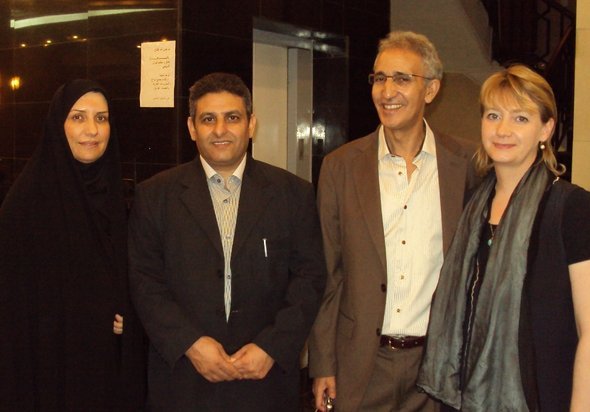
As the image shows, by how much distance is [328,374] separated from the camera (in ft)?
8.57

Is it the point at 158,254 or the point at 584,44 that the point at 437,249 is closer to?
the point at 158,254

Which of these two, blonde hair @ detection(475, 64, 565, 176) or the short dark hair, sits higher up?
the short dark hair

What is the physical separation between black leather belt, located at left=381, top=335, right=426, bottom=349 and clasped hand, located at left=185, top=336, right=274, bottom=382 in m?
0.42

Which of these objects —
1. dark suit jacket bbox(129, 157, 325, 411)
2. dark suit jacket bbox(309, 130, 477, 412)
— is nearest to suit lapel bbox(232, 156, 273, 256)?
dark suit jacket bbox(129, 157, 325, 411)

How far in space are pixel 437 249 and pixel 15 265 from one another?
1.47 m

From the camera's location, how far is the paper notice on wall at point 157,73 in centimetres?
449

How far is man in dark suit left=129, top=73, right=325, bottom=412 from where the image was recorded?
2465 millimetres

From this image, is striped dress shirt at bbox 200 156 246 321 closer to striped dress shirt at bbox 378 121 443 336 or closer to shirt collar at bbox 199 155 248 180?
shirt collar at bbox 199 155 248 180

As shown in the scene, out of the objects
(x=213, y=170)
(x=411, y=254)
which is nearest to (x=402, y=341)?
(x=411, y=254)

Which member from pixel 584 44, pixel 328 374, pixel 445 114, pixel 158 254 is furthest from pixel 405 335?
pixel 445 114

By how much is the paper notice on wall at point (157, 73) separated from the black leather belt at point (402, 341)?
98.3 inches

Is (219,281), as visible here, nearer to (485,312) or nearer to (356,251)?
(356,251)

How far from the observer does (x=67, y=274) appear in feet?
8.41

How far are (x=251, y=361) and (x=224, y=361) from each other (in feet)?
0.30
